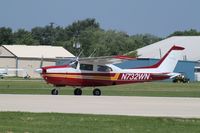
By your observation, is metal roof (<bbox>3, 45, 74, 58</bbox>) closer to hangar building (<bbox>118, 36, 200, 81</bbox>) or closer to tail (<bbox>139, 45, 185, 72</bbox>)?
hangar building (<bbox>118, 36, 200, 81</bbox>)

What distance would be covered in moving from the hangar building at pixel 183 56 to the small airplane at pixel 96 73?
2392 inches

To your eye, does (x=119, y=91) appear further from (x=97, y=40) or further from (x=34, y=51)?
(x=97, y=40)

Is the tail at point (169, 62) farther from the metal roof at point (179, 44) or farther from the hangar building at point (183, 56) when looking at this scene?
the metal roof at point (179, 44)

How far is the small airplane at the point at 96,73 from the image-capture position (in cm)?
3694

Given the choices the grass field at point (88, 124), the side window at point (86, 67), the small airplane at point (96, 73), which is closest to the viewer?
the grass field at point (88, 124)

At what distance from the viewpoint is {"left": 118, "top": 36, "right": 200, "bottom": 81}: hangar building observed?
101625 millimetres

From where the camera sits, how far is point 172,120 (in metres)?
17.0

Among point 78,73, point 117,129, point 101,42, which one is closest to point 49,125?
point 117,129

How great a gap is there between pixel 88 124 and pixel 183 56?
97.3 meters

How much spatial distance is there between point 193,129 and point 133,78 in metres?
23.7

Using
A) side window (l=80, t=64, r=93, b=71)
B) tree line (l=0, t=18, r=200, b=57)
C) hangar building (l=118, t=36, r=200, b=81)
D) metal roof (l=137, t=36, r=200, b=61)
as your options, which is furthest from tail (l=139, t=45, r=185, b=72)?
tree line (l=0, t=18, r=200, b=57)

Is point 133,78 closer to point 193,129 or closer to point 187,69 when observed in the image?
point 193,129

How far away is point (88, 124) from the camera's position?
15.6 metres

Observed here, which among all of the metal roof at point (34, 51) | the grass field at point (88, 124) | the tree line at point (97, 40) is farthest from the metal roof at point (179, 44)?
the grass field at point (88, 124)
